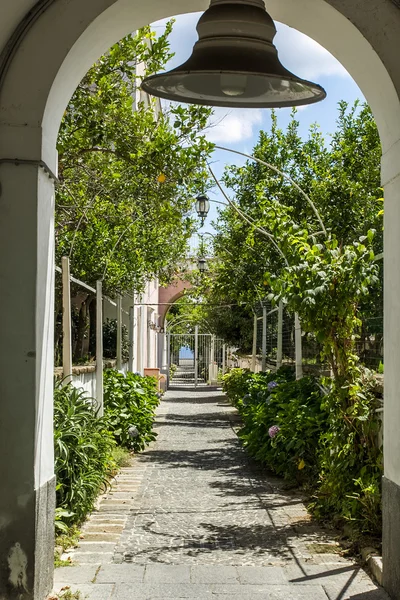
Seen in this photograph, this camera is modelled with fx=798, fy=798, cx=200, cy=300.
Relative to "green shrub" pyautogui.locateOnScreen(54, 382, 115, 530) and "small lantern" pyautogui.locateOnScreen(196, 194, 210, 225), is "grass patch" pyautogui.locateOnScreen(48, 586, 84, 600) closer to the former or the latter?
"green shrub" pyautogui.locateOnScreen(54, 382, 115, 530)

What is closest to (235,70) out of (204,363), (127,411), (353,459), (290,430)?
(353,459)

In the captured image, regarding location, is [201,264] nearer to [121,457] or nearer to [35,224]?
[121,457]

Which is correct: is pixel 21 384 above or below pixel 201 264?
below

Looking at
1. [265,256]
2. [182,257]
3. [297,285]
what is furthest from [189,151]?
[182,257]

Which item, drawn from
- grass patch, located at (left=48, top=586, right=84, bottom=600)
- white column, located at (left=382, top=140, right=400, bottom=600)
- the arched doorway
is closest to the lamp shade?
white column, located at (left=382, top=140, right=400, bottom=600)

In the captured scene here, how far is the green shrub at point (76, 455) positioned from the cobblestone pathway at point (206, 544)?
0.86 feet

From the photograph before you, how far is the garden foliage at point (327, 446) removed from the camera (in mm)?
5918

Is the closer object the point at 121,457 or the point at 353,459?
the point at 353,459

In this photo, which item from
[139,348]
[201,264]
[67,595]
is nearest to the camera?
[67,595]

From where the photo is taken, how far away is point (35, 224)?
4.36 metres

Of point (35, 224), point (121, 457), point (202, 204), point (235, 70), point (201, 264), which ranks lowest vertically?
point (121, 457)

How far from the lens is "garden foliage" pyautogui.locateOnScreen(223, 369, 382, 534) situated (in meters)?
5.92

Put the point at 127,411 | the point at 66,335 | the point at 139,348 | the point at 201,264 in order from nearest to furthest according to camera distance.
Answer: the point at 66,335
the point at 127,411
the point at 139,348
the point at 201,264

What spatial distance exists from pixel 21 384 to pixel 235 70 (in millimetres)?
1985
